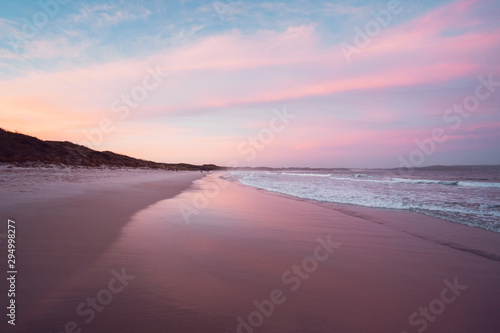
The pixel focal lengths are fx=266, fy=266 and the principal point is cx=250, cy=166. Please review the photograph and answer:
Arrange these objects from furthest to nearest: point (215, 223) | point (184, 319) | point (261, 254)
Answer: point (215, 223), point (261, 254), point (184, 319)

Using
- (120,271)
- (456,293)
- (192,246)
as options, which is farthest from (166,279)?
(456,293)

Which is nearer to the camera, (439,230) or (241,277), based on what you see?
(241,277)

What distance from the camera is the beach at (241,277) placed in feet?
8.84

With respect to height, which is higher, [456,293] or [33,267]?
[33,267]

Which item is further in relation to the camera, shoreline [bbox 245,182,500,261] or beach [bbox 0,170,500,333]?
shoreline [bbox 245,182,500,261]

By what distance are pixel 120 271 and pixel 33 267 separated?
1.06 metres

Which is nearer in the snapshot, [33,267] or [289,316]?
[289,316]

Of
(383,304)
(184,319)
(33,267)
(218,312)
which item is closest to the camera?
(184,319)

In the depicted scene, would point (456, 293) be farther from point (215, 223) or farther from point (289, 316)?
point (215, 223)

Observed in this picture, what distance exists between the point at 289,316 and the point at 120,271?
2.35 meters

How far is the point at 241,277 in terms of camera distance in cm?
385

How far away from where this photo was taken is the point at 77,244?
179 inches

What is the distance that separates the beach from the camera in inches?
106

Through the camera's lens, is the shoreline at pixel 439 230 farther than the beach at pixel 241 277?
Yes
